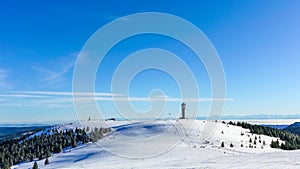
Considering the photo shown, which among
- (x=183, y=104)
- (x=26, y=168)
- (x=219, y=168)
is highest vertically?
(x=183, y=104)

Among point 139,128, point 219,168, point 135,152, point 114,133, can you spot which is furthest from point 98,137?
point 219,168

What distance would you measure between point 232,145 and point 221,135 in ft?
35.0

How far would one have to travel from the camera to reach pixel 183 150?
38.6 m

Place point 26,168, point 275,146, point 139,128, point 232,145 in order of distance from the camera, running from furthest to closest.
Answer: point 139,128 → point 275,146 → point 232,145 → point 26,168

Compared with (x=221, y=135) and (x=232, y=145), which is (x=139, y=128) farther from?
(x=232, y=145)

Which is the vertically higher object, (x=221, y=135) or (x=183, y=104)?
(x=183, y=104)

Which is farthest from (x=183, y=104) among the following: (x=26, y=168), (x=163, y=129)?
(x=26, y=168)

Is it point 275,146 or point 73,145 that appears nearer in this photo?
point 275,146

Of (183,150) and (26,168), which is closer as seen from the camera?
(183,150)

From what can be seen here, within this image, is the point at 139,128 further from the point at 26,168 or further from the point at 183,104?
the point at 26,168

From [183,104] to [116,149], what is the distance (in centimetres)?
2810

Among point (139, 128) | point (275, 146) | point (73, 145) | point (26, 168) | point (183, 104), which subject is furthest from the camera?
point (183, 104)

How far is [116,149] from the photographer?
141ft

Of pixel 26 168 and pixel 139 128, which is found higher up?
pixel 139 128
